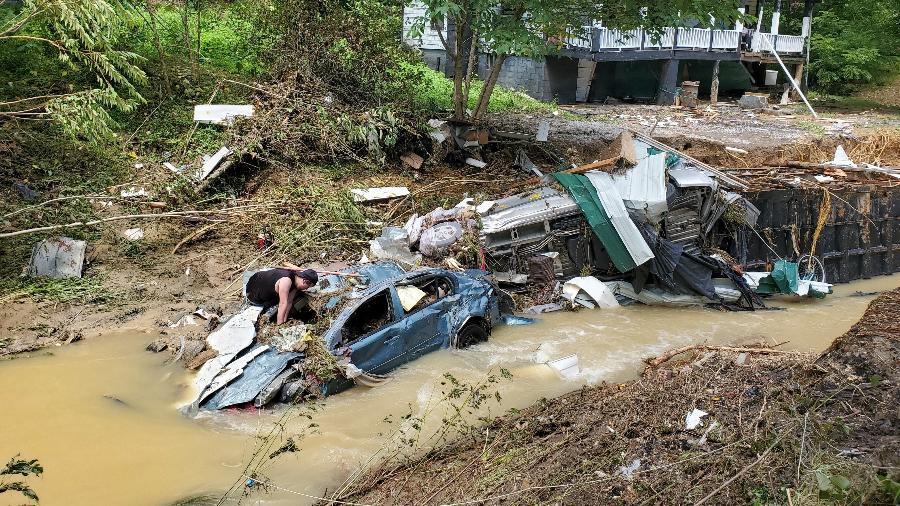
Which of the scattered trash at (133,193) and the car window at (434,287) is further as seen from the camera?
the scattered trash at (133,193)

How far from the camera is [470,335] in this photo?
9.41 m

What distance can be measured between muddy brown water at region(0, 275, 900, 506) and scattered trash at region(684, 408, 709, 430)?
8.71 ft

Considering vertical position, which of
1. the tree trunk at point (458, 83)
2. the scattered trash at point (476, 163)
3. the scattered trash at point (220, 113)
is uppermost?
the tree trunk at point (458, 83)

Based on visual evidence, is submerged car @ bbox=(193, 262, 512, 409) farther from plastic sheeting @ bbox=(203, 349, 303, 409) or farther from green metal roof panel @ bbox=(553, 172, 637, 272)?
green metal roof panel @ bbox=(553, 172, 637, 272)

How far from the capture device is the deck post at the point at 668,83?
2709 cm

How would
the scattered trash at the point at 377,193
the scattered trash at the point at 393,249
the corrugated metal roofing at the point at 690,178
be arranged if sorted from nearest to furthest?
the scattered trash at the point at 393,249 < the corrugated metal roofing at the point at 690,178 < the scattered trash at the point at 377,193

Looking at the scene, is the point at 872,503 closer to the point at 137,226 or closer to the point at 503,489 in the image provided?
the point at 503,489

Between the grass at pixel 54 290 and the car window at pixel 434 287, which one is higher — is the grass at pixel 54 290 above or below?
below

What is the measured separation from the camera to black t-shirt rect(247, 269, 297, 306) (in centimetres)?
858

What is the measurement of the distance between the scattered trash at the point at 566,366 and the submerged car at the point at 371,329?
110cm

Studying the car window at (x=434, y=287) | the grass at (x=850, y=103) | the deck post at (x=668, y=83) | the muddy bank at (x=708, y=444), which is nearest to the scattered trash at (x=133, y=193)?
the car window at (x=434, y=287)

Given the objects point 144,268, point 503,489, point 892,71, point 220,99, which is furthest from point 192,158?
point 892,71

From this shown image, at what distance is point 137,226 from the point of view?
12.4 m

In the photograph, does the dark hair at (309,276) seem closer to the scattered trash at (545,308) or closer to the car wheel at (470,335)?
the car wheel at (470,335)
